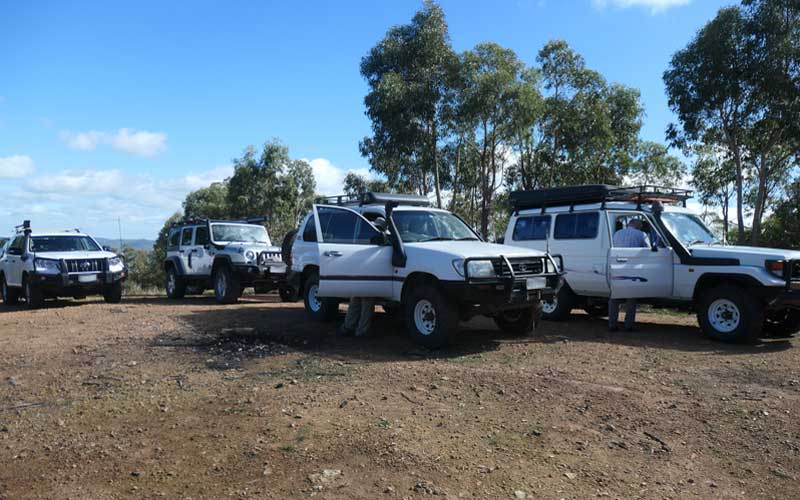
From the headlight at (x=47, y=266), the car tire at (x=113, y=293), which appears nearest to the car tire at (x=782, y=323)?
the car tire at (x=113, y=293)

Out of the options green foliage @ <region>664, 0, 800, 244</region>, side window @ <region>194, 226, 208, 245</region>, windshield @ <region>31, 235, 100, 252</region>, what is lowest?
windshield @ <region>31, 235, 100, 252</region>

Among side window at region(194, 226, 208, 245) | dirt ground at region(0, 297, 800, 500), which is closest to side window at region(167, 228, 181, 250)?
side window at region(194, 226, 208, 245)

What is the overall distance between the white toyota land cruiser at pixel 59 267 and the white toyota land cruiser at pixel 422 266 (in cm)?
605

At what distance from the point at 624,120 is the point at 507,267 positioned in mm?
19779

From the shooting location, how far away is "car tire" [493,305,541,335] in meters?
8.27

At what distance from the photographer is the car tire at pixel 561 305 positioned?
32.6 ft

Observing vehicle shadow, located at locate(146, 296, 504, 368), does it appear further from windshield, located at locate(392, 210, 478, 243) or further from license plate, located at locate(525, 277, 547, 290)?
windshield, located at locate(392, 210, 478, 243)

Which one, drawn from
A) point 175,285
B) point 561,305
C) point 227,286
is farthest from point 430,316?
point 175,285

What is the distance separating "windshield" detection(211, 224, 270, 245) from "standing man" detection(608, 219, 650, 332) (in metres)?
8.76

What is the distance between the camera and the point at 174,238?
16.1 meters

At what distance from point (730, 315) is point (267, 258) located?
29.5ft

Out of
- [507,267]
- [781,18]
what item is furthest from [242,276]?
[781,18]

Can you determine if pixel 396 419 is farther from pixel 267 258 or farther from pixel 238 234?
pixel 238 234

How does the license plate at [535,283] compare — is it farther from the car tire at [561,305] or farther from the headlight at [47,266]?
the headlight at [47,266]
